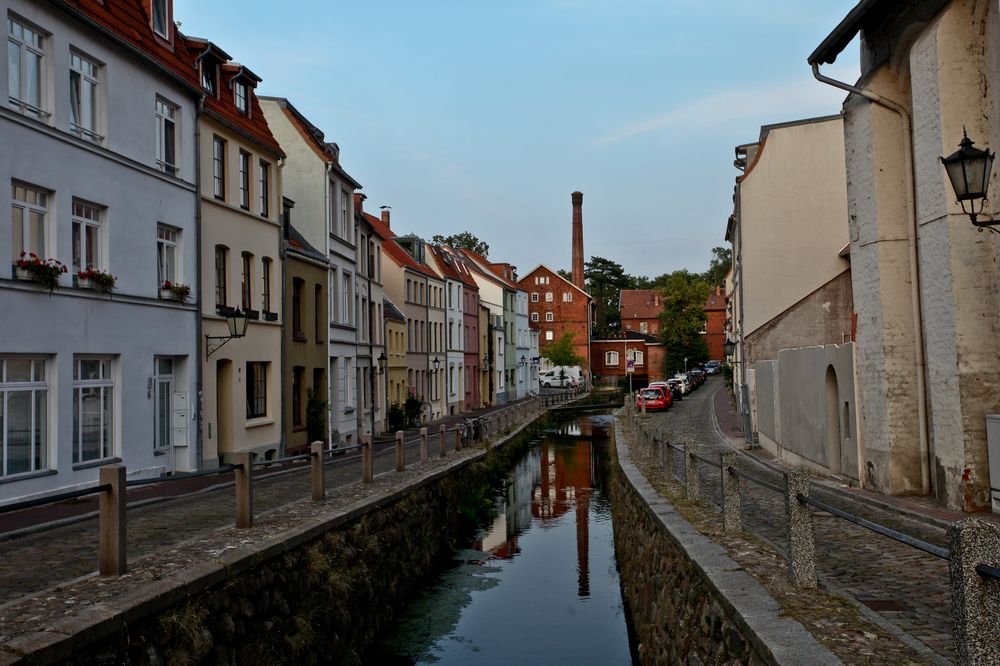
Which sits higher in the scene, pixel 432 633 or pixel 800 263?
pixel 800 263

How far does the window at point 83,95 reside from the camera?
1435 cm

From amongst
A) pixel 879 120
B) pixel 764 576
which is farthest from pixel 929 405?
pixel 764 576

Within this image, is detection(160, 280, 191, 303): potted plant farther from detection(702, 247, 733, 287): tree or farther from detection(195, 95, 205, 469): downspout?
detection(702, 247, 733, 287): tree

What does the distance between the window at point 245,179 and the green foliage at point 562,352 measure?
5760cm

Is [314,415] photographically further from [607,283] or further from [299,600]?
[607,283]

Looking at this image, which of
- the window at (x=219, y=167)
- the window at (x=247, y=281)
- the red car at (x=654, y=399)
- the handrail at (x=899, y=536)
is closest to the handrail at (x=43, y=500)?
the handrail at (x=899, y=536)

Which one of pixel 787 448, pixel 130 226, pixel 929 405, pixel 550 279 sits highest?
pixel 550 279

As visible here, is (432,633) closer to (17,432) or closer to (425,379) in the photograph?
(17,432)

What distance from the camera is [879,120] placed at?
13547 mm

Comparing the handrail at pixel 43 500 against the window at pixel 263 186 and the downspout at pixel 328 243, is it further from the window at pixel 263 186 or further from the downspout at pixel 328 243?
the downspout at pixel 328 243

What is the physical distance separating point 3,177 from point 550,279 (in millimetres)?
73832

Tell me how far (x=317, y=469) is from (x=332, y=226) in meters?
16.8

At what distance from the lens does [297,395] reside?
25016 mm

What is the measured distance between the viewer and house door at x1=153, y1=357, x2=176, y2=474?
1697 cm
